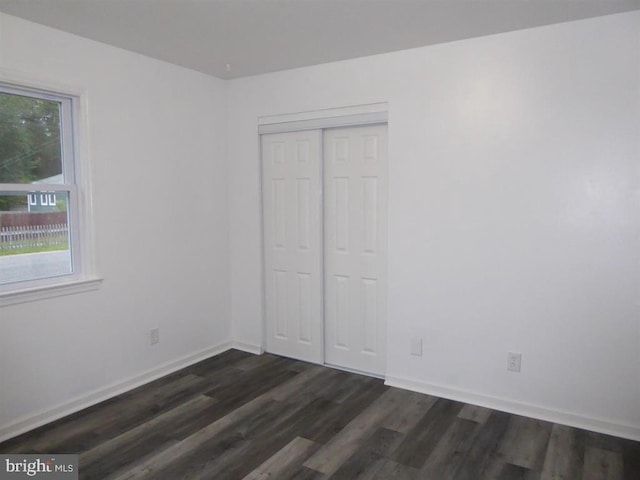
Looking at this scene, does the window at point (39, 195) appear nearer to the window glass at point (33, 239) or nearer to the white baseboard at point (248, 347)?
the window glass at point (33, 239)

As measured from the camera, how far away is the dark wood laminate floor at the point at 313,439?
2.39 meters

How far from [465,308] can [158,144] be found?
2.49 metres

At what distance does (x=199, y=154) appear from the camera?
381cm

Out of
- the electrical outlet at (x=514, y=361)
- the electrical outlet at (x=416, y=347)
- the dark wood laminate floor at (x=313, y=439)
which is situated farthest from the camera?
the electrical outlet at (x=416, y=347)

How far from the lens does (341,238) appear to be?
3.69 meters

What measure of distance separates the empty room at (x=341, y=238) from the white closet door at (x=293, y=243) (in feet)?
0.08

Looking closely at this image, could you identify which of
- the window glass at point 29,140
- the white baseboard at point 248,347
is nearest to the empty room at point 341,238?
the window glass at point 29,140

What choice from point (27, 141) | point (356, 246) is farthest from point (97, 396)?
point (356, 246)

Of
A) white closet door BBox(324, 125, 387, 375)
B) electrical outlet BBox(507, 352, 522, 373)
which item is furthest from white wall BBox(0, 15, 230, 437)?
electrical outlet BBox(507, 352, 522, 373)

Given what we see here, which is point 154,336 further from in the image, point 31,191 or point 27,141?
point 27,141

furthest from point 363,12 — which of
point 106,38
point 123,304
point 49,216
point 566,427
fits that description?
point 566,427

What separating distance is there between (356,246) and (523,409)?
5.19 ft

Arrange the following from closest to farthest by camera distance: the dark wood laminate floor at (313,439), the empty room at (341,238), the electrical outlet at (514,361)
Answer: the dark wood laminate floor at (313,439), the empty room at (341,238), the electrical outlet at (514,361)

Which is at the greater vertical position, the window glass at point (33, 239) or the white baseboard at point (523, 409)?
the window glass at point (33, 239)
